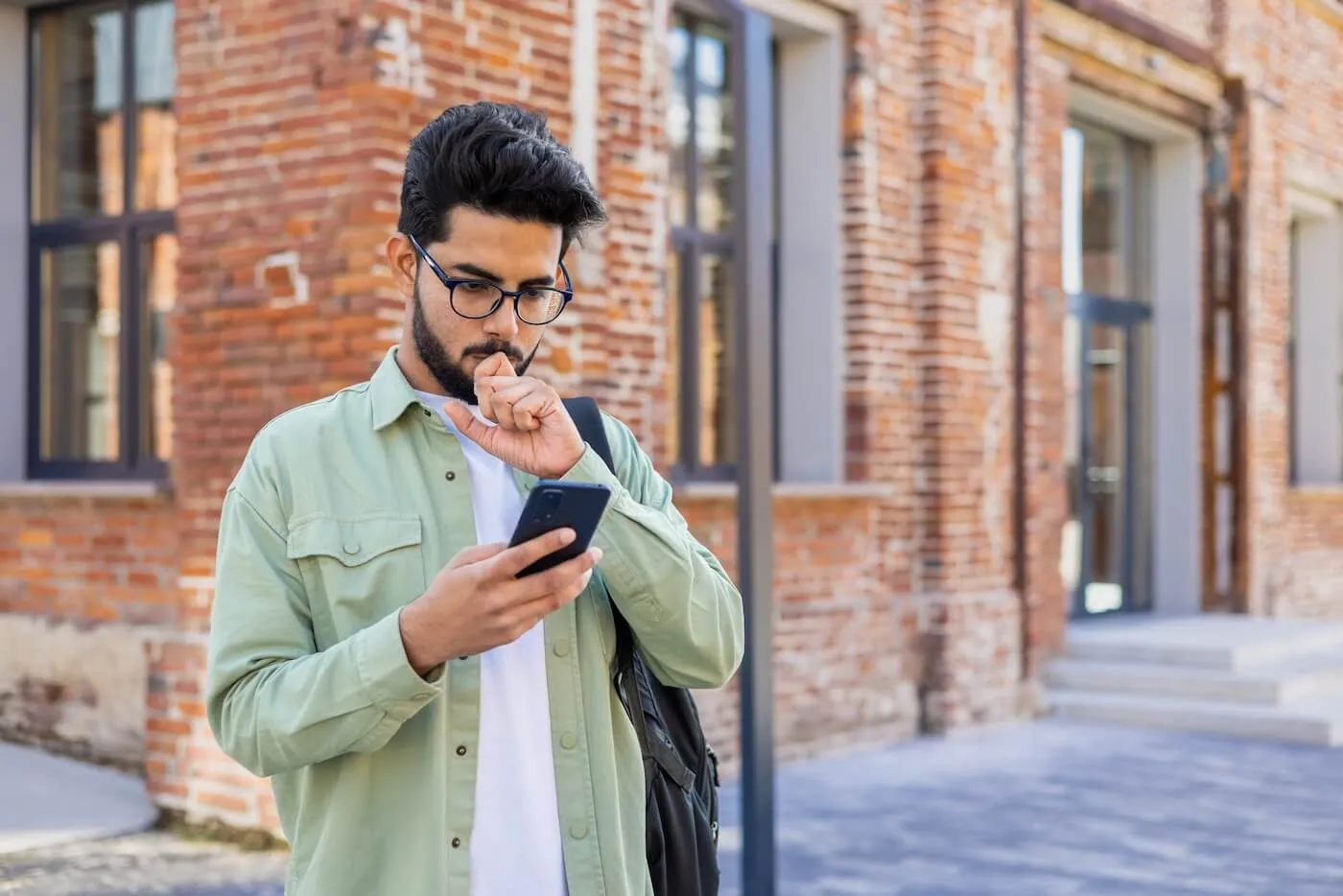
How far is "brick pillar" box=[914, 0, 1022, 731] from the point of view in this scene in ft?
28.8

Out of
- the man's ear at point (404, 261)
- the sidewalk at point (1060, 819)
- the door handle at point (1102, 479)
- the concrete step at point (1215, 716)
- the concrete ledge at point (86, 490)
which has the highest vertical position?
the man's ear at point (404, 261)

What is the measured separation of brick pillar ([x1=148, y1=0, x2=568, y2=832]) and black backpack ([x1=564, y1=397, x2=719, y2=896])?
149 inches

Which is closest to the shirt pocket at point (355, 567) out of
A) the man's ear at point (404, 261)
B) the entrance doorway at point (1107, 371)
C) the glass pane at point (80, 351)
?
the man's ear at point (404, 261)

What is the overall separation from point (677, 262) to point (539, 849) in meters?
6.40

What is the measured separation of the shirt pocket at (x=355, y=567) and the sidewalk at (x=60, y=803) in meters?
4.20

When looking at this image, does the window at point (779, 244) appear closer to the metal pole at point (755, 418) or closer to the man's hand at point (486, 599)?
the metal pole at point (755, 418)

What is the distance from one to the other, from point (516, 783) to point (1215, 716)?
7974 mm

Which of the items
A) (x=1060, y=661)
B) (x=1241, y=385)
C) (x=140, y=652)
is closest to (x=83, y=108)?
(x=140, y=652)

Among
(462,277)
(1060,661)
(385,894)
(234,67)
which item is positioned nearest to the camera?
(385,894)

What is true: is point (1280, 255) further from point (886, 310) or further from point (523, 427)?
point (523, 427)

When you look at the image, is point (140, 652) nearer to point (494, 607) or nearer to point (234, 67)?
point (234, 67)

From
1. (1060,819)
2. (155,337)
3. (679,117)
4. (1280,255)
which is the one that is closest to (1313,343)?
(1280,255)

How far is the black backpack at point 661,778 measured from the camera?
205 cm

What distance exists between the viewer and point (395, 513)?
1904 mm
